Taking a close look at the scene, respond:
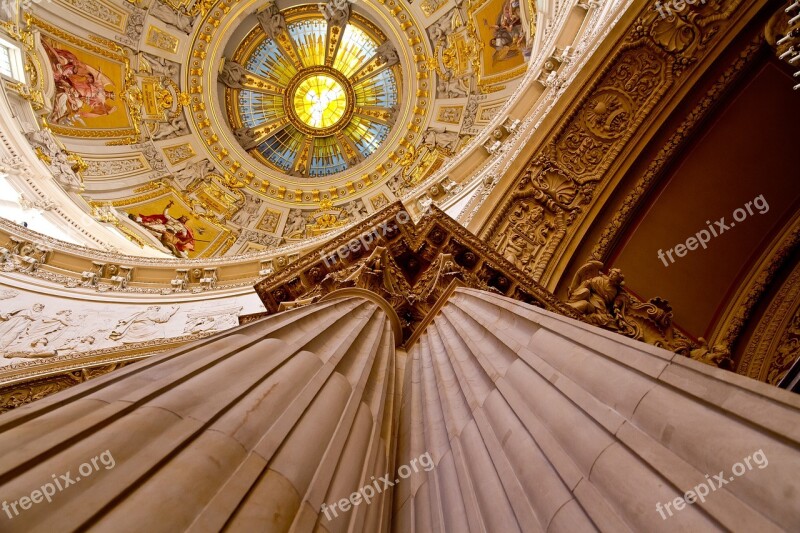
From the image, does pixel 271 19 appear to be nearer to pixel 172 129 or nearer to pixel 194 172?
pixel 172 129

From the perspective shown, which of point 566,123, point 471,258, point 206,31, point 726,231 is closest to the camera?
point 471,258

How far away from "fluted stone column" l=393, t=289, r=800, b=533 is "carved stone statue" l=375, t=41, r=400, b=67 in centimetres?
1732

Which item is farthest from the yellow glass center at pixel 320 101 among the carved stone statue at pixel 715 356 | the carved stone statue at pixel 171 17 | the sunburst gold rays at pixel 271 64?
the carved stone statue at pixel 715 356

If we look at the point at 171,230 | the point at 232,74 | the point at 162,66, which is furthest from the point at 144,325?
the point at 232,74

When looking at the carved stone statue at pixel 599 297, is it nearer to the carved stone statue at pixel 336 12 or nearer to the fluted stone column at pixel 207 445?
the fluted stone column at pixel 207 445

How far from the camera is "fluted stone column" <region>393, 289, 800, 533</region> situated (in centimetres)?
106

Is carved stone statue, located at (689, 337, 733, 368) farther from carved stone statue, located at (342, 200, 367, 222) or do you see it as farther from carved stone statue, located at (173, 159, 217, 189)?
carved stone statue, located at (173, 159, 217, 189)

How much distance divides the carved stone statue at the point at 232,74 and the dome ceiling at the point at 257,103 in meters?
0.08

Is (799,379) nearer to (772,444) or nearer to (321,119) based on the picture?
(772,444)

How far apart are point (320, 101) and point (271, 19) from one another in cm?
351

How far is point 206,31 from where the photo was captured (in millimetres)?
16938

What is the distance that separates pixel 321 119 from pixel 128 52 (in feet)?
23.7

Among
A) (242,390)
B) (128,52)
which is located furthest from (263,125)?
(242,390)

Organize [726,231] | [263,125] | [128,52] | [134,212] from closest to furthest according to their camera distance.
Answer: [726,231], [134,212], [128,52], [263,125]
